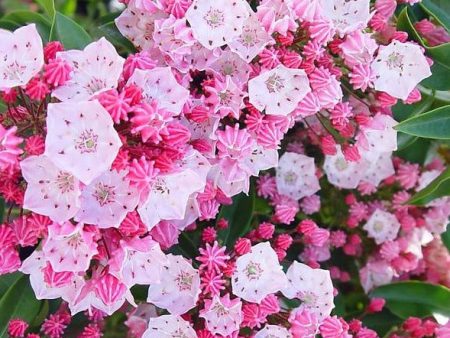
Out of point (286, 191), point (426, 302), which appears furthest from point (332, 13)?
point (426, 302)

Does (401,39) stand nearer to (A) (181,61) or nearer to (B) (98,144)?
(A) (181,61)

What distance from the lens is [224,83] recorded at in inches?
63.9

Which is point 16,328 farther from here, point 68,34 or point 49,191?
point 68,34

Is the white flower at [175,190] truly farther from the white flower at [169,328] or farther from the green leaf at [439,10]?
the green leaf at [439,10]

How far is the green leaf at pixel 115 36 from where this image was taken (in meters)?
1.89

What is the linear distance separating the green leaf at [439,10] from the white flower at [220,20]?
1.67 ft

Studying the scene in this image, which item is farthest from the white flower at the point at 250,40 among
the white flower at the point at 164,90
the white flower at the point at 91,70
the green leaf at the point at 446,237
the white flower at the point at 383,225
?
the green leaf at the point at 446,237

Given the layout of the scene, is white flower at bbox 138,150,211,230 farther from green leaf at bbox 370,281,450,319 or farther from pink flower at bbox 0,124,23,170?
green leaf at bbox 370,281,450,319

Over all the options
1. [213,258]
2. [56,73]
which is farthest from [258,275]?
[56,73]

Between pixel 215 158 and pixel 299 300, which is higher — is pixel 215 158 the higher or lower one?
the higher one

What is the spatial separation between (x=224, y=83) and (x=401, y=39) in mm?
436

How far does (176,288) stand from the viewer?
170 cm

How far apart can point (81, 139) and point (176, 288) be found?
1.50ft

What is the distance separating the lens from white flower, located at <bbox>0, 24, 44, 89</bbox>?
4.90 feet
